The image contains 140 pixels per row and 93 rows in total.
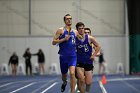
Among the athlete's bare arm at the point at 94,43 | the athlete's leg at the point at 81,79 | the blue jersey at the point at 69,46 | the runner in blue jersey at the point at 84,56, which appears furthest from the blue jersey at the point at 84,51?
the athlete's leg at the point at 81,79

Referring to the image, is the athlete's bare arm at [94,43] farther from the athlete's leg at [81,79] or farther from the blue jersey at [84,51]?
the athlete's leg at [81,79]

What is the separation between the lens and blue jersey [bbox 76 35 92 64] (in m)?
12.9

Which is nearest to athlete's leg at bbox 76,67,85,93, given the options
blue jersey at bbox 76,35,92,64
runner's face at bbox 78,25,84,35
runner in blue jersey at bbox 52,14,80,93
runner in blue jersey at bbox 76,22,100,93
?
runner in blue jersey at bbox 76,22,100,93

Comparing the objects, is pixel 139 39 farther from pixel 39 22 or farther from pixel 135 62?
pixel 39 22

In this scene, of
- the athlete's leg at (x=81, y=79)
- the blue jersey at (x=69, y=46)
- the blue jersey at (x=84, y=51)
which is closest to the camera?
the athlete's leg at (x=81, y=79)

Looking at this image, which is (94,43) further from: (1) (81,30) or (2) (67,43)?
(2) (67,43)

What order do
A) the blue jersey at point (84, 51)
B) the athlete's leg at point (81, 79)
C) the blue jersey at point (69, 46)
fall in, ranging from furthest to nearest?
1. the blue jersey at point (84, 51)
2. the blue jersey at point (69, 46)
3. the athlete's leg at point (81, 79)

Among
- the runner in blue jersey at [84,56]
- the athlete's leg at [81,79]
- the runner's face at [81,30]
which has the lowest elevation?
the athlete's leg at [81,79]

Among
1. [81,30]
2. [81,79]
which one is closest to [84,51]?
[81,30]

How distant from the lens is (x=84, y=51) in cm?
1302

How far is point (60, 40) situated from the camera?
12.5 meters

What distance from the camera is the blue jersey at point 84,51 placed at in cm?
1290

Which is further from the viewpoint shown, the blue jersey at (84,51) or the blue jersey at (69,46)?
the blue jersey at (84,51)

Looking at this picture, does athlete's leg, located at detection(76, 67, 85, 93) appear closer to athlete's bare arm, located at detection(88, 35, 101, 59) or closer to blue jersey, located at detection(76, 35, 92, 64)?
blue jersey, located at detection(76, 35, 92, 64)
